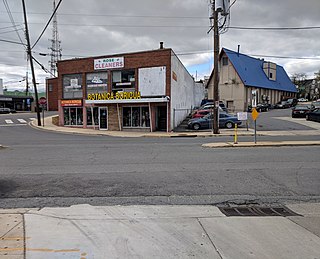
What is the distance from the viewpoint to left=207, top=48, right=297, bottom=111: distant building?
151 feet

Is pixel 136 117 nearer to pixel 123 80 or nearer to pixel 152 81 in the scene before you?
pixel 152 81

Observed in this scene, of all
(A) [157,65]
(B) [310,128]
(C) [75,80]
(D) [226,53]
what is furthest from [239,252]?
(D) [226,53]

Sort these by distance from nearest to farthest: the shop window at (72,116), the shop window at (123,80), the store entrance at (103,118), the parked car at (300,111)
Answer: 1. the shop window at (123,80)
2. the store entrance at (103,118)
3. the shop window at (72,116)
4. the parked car at (300,111)

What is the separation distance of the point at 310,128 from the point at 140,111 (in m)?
15.1

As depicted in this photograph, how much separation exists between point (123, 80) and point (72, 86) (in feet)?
20.7

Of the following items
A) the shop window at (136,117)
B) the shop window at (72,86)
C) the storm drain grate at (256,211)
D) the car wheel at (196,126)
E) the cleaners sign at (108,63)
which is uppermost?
the cleaners sign at (108,63)

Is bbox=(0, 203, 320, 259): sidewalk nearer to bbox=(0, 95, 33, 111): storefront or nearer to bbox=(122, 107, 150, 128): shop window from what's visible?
bbox=(122, 107, 150, 128): shop window

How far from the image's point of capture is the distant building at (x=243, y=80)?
46.2 m

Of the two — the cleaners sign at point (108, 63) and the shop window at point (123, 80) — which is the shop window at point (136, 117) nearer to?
the shop window at point (123, 80)

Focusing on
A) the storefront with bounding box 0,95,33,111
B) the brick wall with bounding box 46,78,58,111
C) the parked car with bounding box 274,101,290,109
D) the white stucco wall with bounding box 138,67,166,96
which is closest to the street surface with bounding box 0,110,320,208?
the white stucco wall with bounding box 138,67,166,96

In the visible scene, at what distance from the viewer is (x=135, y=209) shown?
5164mm

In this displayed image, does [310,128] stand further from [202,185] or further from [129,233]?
[129,233]

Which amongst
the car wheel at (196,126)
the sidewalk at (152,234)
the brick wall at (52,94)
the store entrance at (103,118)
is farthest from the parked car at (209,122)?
the brick wall at (52,94)

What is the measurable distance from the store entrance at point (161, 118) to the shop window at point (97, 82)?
231 inches
